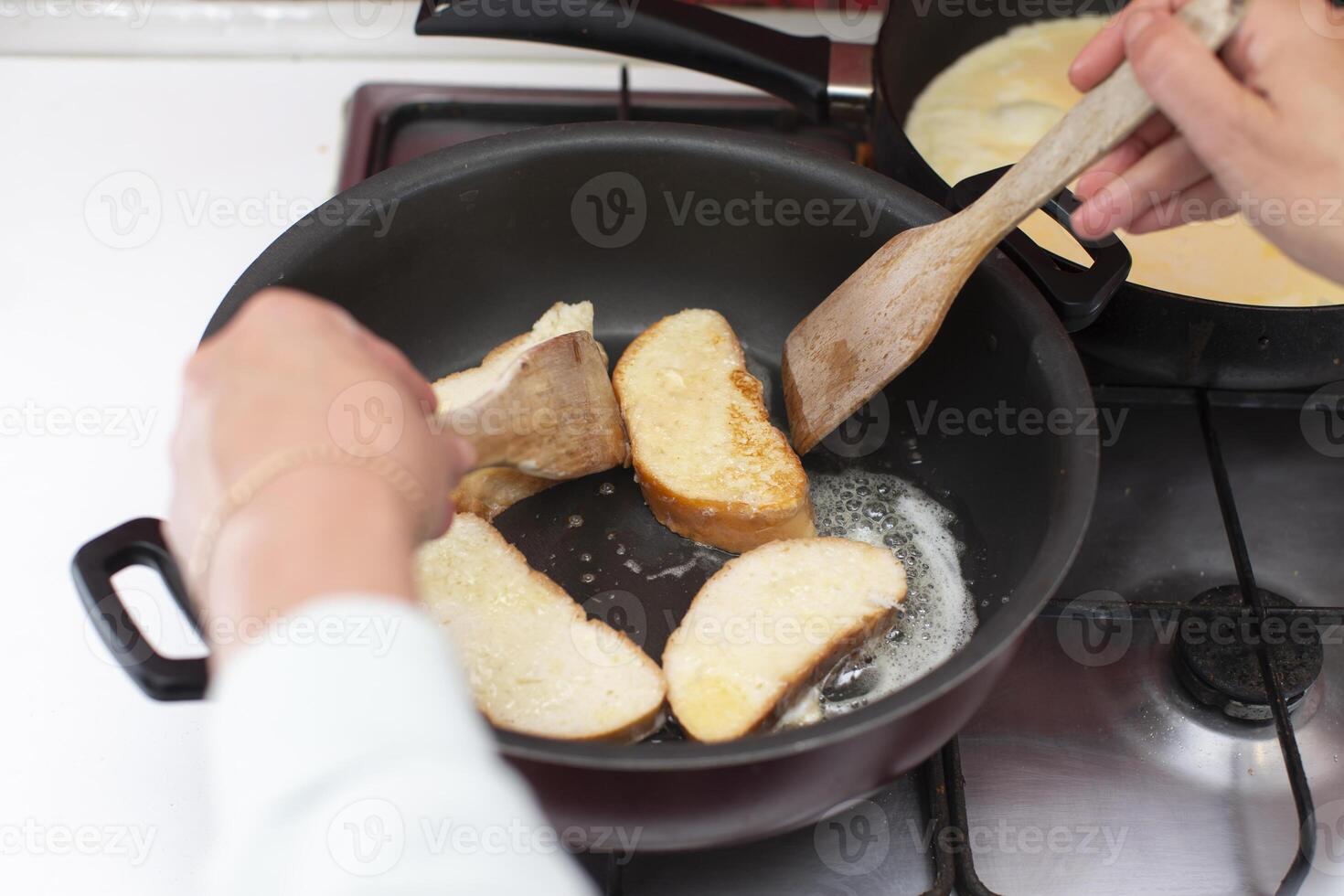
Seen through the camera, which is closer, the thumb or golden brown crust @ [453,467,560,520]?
the thumb

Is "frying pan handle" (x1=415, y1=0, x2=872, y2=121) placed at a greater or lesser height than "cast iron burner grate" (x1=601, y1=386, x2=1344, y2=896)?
greater

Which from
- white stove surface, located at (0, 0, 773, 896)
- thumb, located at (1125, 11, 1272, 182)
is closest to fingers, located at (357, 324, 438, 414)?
white stove surface, located at (0, 0, 773, 896)

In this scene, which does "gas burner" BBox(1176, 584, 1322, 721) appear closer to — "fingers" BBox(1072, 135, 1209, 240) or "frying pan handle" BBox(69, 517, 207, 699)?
"fingers" BBox(1072, 135, 1209, 240)

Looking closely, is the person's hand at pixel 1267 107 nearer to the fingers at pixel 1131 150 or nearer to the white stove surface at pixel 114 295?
the fingers at pixel 1131 150

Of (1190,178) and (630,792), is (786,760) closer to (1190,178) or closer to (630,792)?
(630,792)

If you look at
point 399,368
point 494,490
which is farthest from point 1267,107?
point 494,490

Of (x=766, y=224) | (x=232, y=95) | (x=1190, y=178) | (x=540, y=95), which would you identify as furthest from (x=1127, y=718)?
(x=232, y=95)
